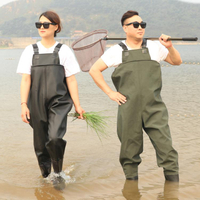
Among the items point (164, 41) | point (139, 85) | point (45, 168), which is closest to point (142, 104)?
point (139, 85)

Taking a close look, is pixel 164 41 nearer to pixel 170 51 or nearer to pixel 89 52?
pixel 170 51

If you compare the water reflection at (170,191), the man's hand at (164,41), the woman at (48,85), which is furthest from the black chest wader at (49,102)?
the water reflection at (170,191)

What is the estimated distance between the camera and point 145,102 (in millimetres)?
3992

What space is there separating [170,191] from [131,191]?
0.42m

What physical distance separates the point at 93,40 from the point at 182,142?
223 centimetres

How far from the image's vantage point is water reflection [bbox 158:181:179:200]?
4180 mm

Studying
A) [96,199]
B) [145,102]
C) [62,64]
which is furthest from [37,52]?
[96,199]

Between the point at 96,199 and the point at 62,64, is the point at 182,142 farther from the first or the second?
the point at 62,64

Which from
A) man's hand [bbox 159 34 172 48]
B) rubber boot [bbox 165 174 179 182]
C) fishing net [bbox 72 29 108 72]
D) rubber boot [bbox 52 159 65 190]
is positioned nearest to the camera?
man's hand [bbox 159 34 172 48]

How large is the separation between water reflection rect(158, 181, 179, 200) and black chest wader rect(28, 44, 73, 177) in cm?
118

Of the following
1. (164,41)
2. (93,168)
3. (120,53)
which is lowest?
(93,168)

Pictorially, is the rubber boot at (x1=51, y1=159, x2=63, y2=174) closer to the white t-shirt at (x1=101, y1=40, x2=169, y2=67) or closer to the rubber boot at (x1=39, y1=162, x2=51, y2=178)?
the rubber boot at (x1=39, y1=162, x2=51, y2=178)

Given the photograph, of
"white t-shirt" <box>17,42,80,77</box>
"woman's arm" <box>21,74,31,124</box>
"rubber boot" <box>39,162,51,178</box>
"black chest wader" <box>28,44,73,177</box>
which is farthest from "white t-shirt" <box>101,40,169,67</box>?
"rubber boot" <box>39,162,51,178</box>

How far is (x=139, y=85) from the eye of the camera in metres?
3.97
